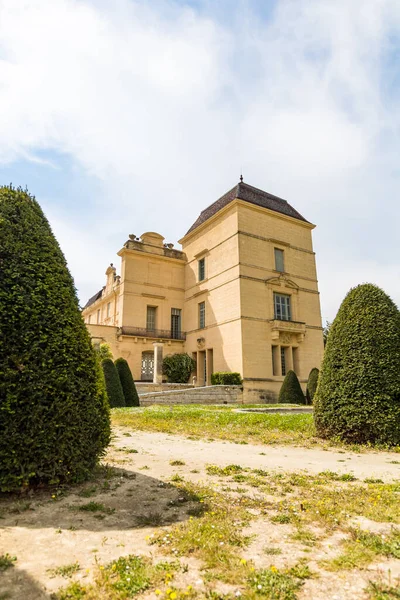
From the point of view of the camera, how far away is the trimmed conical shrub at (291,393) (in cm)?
2053

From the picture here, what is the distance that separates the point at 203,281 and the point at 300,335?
25.8 feet

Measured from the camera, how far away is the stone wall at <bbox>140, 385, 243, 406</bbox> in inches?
744

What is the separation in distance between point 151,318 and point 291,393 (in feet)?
40.4

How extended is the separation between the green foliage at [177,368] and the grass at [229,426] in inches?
540

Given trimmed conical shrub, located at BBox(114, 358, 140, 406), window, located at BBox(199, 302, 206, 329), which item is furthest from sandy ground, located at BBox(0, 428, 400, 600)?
window, located at BBox(199, 302, 206, 329)

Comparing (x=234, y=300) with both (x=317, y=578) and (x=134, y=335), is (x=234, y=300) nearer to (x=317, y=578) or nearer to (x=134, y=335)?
(x=134, y=335)

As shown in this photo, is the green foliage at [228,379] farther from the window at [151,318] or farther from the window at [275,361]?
the window at [151,318]

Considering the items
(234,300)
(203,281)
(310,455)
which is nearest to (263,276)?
(234,300)

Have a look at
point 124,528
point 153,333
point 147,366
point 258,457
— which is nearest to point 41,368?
point 124,528

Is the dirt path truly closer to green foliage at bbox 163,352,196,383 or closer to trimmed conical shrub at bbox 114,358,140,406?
trimmed conical shrub at bbox 114,358,140,406

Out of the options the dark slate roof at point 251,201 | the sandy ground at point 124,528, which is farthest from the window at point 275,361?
the sandy ground at point 124,528

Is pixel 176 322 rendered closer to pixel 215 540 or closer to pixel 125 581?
pixel 215 540

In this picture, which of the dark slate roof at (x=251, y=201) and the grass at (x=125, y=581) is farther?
the dark slate roof at (x=251, y=201)

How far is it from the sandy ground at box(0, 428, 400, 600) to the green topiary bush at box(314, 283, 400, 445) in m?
1.58
